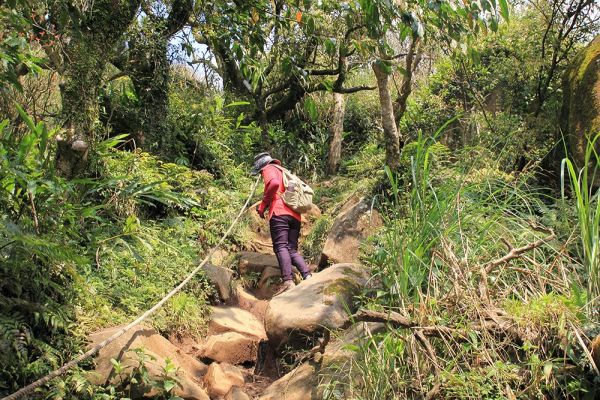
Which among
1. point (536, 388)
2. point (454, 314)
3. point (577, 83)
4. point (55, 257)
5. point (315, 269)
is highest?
point (577, 83)

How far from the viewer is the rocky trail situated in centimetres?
420

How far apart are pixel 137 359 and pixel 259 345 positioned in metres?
1.72

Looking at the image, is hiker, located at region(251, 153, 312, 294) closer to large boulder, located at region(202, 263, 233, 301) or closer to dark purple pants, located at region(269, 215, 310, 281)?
dark purple pants, located at region(269, 215, 310, 281)

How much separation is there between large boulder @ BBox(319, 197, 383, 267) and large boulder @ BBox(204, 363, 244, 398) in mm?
2962

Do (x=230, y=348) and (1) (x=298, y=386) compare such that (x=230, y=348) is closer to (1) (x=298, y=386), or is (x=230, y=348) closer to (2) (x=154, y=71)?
(1) (x=298, y=386)

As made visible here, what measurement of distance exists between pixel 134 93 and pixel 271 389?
6928 millimetres

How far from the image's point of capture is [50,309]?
3922 mm

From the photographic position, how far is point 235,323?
6316mm

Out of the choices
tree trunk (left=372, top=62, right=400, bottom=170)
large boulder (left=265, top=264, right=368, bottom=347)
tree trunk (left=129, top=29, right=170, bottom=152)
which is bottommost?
large boulder (left=265, top=264, right=368, bottom=347)

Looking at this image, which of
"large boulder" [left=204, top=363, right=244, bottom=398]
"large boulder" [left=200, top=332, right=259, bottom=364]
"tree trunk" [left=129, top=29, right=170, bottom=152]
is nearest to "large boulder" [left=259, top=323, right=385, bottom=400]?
"large boulder" [left=204, top=363, right=244, bottom=398]

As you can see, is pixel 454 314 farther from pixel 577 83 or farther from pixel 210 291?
pixel 577 83

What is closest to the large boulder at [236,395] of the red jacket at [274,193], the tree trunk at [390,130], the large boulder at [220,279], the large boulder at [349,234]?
the large boulder at [220,279]

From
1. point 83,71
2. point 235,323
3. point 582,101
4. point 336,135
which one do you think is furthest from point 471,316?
point 336,135

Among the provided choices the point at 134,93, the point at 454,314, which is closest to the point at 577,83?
the point at 454,314
